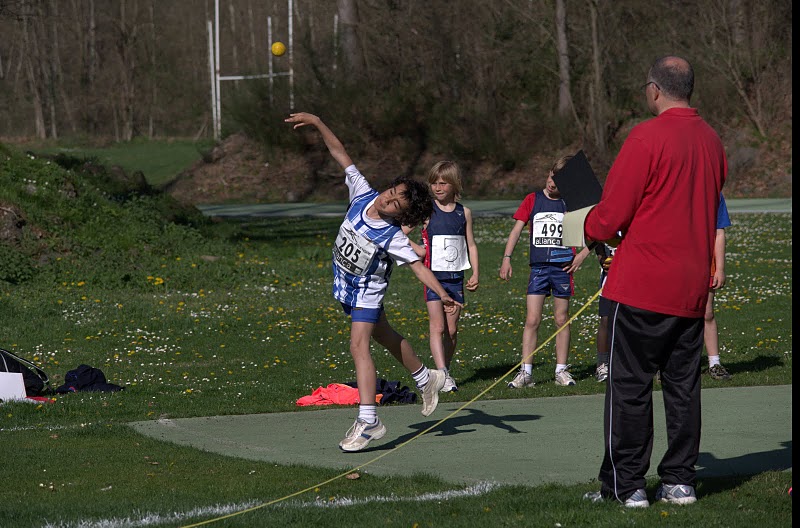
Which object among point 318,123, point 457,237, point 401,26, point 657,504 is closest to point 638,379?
point 657,504

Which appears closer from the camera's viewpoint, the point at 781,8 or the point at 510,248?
the point at 510,248

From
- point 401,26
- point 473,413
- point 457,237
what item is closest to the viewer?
point 473,413

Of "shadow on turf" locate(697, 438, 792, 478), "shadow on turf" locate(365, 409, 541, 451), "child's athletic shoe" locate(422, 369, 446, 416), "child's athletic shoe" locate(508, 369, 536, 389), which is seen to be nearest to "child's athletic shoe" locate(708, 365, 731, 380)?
"child's athletic shoe" locate(508, 369, 536, 389)

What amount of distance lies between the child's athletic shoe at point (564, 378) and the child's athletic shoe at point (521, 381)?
229mm

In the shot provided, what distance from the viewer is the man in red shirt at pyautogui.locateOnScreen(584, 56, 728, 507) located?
4.88m

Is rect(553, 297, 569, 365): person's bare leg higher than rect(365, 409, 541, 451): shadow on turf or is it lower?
higher

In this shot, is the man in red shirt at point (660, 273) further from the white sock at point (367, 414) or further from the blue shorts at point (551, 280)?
the blue shorts at point (551, 280)

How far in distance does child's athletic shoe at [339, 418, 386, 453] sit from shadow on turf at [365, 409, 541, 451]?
220 mm

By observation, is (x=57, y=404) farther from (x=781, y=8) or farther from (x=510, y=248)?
(x=781, y=8)

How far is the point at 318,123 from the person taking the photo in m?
6.95

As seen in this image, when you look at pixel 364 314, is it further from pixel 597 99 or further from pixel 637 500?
pixel 597 99

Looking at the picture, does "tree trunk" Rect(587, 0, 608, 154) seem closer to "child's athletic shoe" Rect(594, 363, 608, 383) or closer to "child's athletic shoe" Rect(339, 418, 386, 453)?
"child's athletic shoe" Rect(594, 363, 608, 383)

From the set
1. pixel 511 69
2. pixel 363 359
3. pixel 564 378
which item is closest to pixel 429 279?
pixel 363 359

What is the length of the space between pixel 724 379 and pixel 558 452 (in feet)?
10.3
